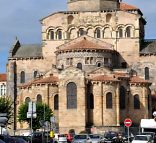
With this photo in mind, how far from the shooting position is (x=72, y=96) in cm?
8712

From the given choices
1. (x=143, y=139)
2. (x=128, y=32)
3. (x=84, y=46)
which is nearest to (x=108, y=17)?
(x=128, y=32)

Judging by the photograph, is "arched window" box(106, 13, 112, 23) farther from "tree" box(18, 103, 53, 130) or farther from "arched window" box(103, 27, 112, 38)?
"tree" box(18, 103, 53, 130)

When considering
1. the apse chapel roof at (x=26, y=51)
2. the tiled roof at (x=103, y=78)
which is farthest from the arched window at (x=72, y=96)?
the apse chapel roof at (x=26, y=51)

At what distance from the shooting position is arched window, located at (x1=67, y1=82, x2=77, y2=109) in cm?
8700

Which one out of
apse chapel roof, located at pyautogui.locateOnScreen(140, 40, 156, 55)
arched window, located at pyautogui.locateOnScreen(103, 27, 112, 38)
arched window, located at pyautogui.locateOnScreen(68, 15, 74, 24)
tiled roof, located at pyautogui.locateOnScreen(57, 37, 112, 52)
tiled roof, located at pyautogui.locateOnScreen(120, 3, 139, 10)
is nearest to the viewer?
tiled roof, located at pyautogui.locateOnScreen(57, 37, 112, 52)

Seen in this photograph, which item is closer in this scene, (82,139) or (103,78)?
(82,139)

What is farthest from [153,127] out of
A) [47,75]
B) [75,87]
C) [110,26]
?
[110,26]

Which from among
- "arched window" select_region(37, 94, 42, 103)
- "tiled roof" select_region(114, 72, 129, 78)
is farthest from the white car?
"arched window" select_region(37, 94, 42, 103)

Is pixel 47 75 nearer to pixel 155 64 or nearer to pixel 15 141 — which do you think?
pixel 155 64

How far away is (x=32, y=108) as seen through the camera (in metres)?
39.3

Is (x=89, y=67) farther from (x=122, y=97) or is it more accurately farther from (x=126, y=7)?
(x=126, y=7)

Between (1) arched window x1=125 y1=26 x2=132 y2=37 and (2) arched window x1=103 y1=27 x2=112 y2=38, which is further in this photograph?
(2) arched window x1=103 y1=27 x2=112 y2=38

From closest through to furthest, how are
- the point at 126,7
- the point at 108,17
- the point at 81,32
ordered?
the point at 108,17, the point at 81,32, the point at 126,7

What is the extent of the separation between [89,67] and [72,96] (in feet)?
24.7
